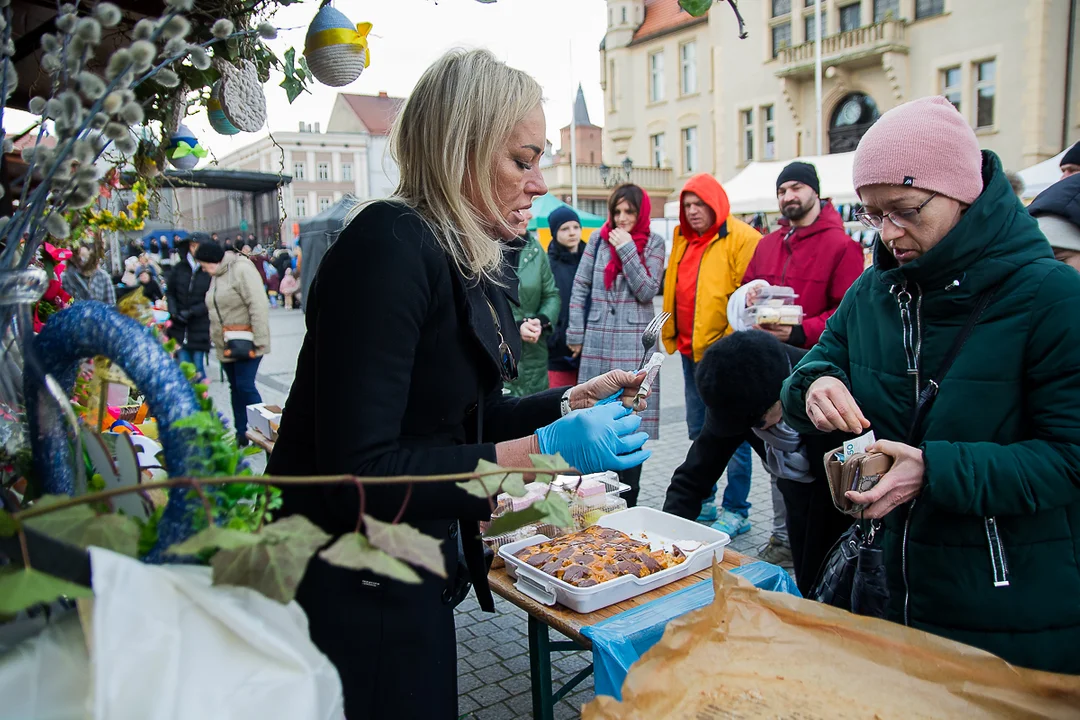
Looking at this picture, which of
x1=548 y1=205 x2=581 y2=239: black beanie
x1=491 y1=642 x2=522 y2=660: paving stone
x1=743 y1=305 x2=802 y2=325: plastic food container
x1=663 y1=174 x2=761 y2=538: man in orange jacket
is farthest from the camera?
x1=548 y1=205 x2=581 y2=239: black beanie

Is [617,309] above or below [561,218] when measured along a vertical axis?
below

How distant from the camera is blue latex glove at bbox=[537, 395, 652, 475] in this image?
1.34 meters

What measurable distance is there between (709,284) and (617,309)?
0.59 meters

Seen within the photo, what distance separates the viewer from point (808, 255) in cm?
409

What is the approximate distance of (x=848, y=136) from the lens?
80.7ft

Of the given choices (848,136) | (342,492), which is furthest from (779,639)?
(848,136)

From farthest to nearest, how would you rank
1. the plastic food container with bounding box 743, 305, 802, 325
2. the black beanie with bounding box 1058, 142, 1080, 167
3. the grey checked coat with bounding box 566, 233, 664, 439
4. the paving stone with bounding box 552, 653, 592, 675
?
the grey checked coat with bounding box 566, 233, 664, 439 < the plastic food container with bounding box 743, 305, 802, 325 < the black beanie with bounding box 1058, 142, 1080, 167 < the paving stone with bounding box 552, 653, 592, 675

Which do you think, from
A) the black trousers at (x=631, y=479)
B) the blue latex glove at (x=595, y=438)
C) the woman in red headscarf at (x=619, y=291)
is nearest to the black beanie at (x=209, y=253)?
the woman in red headscarf at (x=619, y=291)

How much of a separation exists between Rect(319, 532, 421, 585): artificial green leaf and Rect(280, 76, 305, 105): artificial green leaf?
5.48ft

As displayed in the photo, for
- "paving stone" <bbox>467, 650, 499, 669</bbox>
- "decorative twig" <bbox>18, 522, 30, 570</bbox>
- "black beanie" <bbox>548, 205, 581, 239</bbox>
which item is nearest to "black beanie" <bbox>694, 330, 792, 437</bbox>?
"paving stone" <bbox>467, 650, 499, 669</bbox>

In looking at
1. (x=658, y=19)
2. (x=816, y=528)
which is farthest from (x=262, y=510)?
(x=658, y=19)

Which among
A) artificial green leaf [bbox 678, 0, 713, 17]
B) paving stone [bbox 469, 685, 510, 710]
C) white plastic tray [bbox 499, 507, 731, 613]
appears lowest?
paving stone [bbox 469, 685, 510, 710]

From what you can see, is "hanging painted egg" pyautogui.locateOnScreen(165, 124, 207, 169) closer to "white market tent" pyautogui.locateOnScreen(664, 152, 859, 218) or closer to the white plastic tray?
the white plastic tray

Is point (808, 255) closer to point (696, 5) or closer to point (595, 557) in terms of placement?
point (595, 557)
